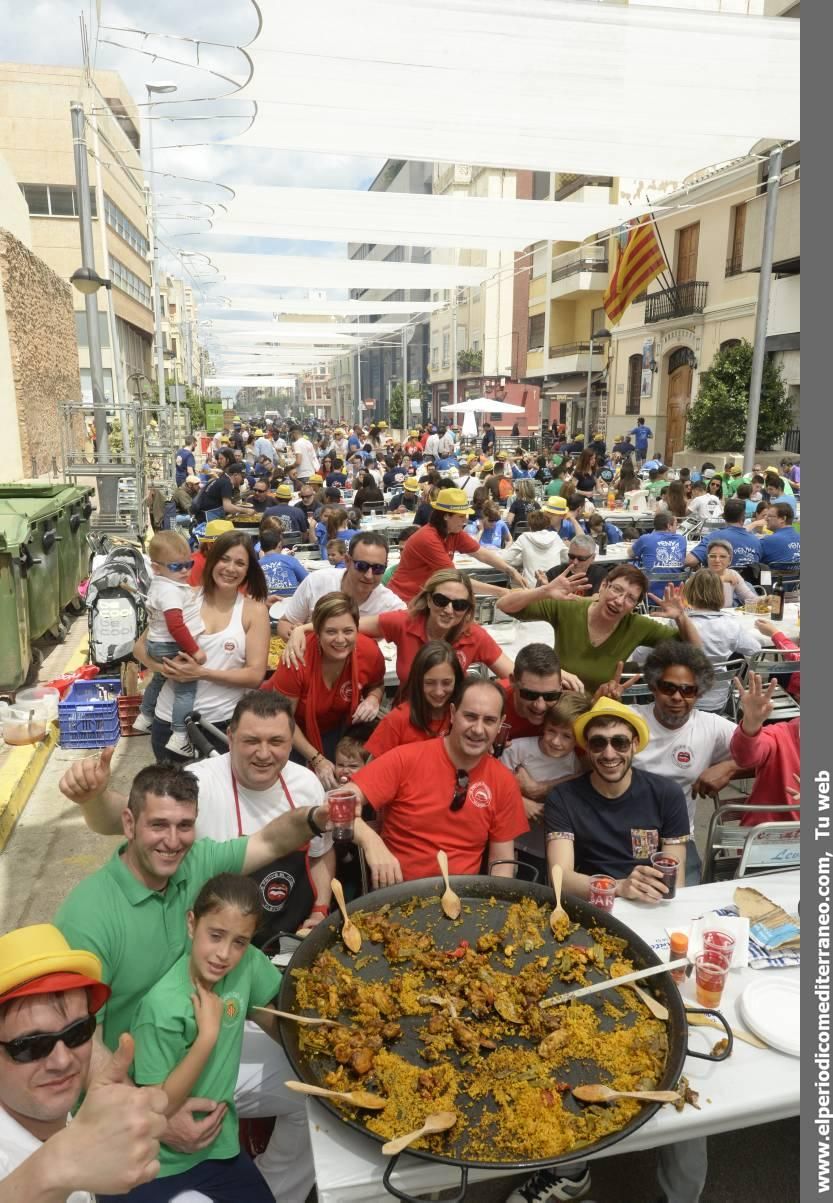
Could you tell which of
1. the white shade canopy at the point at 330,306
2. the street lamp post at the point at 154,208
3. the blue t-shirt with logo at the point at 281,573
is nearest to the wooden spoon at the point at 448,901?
the blue t-shirt with logo at the point at 281,573

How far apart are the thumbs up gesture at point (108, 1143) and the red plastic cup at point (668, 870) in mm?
1955

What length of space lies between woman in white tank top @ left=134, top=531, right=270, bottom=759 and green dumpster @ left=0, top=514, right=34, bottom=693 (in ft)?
8.33

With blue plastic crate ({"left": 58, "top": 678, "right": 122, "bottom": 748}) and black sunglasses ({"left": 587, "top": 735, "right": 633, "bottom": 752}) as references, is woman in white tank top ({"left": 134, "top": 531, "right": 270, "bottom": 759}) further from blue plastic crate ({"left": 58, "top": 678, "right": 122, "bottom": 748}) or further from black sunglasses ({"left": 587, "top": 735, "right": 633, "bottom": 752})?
black sunglasses ({"left": 587, "top": 735, "right": 633, "bottom": 752})

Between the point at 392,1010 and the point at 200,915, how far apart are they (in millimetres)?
614

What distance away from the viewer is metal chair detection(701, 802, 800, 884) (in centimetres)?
309

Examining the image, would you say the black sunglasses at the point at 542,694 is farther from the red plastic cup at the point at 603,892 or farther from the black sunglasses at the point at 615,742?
the red plastic cup at the point at 603,892

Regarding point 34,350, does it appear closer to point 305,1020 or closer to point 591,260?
point 305,1020

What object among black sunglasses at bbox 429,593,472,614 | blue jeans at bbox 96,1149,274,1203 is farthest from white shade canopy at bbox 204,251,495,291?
blue jeans at bbox 96,1149,274,1203

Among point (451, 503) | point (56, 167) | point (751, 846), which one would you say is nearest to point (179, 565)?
point (451, 503)

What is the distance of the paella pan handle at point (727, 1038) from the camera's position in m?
2.05

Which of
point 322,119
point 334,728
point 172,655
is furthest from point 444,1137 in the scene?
point 322,119

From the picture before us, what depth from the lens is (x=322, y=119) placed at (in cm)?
894

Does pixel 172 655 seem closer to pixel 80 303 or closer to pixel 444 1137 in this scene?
pixel 444 1137

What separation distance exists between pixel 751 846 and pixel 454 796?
124cm
